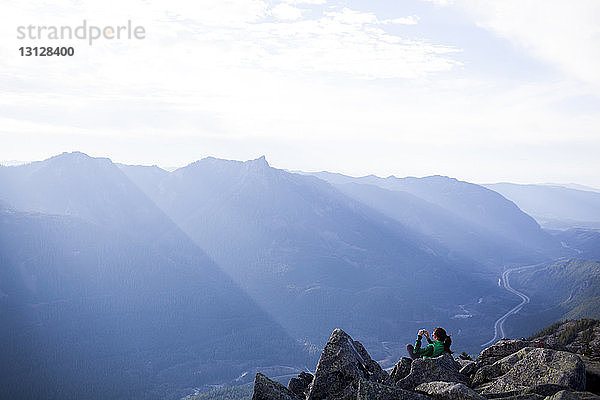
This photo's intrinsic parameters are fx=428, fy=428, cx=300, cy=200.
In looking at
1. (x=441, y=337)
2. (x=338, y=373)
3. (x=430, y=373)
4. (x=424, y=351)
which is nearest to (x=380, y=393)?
(x=338, y=373)

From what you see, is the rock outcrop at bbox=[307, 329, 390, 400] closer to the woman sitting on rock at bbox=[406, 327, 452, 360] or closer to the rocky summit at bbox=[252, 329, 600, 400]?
the rocky summit at bbox=[252, 329, 600, 400]

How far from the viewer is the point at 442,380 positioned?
1092 inches

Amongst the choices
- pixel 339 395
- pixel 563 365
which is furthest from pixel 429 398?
pixel 563 365

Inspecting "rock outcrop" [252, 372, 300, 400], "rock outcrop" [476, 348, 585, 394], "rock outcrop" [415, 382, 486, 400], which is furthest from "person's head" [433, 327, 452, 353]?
"rock outcrop" [252, 372, 300, 400]

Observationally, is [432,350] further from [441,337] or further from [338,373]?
[338,373]

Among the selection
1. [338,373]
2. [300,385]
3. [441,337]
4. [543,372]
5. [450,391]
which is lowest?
[300,385]

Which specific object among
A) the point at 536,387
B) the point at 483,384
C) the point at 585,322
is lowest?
the point at 585,322

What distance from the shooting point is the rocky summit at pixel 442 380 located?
22.0 metres

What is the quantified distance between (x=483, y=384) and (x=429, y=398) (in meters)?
9.42

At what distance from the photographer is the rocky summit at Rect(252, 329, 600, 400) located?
2202 cm

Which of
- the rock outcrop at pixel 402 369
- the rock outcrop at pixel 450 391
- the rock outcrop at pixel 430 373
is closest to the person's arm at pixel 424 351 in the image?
the rock outcrop at pixel 402 369


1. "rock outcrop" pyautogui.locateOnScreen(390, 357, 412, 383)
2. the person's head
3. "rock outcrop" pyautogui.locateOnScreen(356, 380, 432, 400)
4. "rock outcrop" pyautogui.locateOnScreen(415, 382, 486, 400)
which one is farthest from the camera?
"rock outcrop" pyautogui.locateOnScreen(390, 357, 412, 383)

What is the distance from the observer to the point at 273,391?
25.5 m

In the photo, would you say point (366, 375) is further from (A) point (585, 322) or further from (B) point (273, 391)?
(A) point (585, 322)
